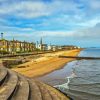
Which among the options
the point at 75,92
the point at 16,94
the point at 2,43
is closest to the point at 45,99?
the point at 16,94

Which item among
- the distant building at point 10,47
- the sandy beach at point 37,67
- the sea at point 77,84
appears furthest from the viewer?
the distant building at point 10,47

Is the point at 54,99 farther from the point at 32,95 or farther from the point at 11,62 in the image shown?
the point at 11,62

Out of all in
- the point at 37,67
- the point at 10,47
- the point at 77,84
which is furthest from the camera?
the point at 10,47

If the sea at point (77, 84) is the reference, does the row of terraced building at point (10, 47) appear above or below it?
above

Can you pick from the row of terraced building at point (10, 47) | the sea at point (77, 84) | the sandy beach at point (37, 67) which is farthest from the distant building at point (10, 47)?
the sea at point (77, 84)

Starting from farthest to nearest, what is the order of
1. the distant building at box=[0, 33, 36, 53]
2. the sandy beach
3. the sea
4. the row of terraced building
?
1. the distant building at box=[0, 33, 36, 53]
2. the row of terraced building
3. the sandy beach
4. the sea

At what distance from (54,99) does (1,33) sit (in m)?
84.7

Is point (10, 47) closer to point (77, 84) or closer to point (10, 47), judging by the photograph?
point (10, 47)

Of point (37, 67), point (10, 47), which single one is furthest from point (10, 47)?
point (37, 67)

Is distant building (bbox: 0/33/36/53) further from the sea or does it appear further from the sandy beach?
the sea

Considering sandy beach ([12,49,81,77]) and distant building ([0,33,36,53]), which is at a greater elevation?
distant building ([0,33,36,53])

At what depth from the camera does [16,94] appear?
36.1 ft

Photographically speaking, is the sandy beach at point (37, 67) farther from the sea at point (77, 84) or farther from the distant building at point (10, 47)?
the distant building at point (10, 47)

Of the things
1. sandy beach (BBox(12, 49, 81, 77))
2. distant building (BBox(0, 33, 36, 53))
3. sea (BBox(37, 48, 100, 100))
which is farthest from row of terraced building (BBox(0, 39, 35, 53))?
sea (BBox(37, 48, 100, 100))
